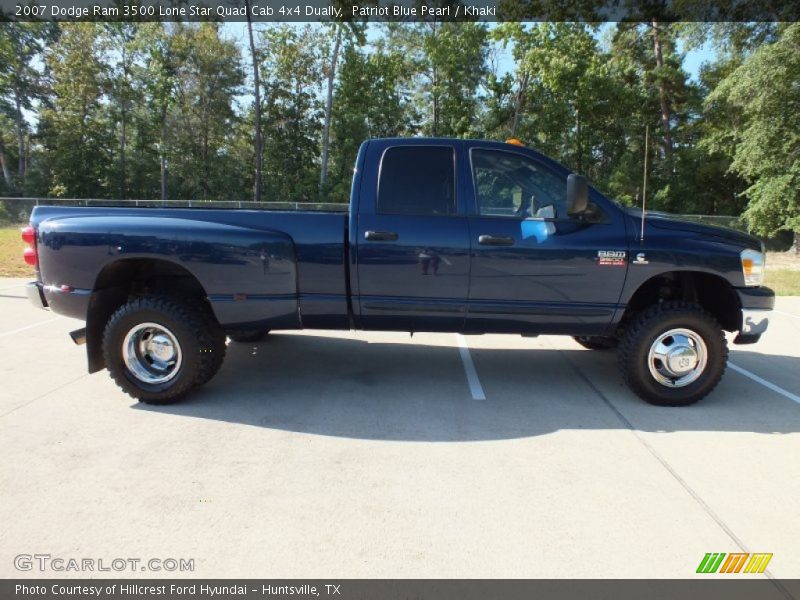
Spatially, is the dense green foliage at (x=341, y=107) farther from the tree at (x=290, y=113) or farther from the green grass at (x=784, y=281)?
the green grass at (x=784, y=281)

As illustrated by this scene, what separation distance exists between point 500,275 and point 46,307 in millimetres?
3865

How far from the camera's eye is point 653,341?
452 cm

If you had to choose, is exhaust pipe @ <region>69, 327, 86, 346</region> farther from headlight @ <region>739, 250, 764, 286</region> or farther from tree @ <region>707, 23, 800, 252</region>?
tree @ <region>707, 23, 800, 252</region>

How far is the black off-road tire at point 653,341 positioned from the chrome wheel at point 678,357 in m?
0.03

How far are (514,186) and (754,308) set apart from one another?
89.0 inches

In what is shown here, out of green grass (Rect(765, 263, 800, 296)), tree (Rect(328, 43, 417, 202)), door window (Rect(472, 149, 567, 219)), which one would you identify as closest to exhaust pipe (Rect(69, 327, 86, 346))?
door window (Rect(472, 149, 567, 219))

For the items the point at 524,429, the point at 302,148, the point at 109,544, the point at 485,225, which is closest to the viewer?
the point at 109,544

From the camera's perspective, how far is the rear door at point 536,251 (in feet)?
14.4

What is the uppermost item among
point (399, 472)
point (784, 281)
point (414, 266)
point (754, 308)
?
point (414, 266)

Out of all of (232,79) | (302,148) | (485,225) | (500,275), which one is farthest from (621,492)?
(232,79)

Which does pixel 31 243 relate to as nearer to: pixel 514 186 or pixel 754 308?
pixel 514 186

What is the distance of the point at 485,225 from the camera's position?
4410 millimetres

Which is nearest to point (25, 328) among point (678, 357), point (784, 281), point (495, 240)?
point (495, 240)
